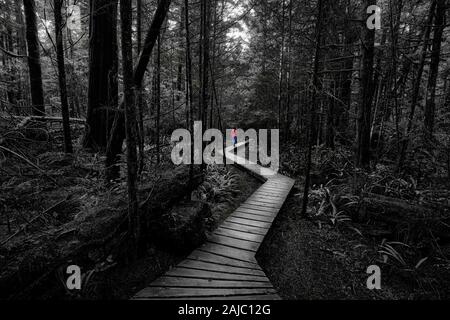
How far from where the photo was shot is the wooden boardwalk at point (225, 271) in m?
3.19

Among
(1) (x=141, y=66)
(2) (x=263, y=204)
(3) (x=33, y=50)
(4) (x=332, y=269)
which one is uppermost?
(3) (x=33, y=50)

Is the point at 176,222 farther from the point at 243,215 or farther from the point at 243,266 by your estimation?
the point at 243,215

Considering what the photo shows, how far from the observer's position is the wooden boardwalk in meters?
3.19

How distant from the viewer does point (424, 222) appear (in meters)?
4.79

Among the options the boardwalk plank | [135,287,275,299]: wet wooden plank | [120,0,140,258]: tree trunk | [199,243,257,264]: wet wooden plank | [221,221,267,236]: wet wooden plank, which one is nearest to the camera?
[120,0,140,258]: tree trunk

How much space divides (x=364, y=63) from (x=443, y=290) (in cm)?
590

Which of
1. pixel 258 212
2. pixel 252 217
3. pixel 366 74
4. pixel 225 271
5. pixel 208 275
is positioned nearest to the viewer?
pixel 208 275

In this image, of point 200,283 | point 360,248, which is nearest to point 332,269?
point 360,248

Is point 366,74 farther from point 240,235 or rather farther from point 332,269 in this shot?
point 240,235

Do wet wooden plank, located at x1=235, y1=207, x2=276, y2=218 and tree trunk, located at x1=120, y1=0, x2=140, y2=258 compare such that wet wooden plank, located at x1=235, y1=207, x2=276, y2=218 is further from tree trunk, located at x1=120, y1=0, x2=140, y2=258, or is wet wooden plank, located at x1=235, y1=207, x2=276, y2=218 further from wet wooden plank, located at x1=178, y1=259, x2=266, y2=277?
tree trunk, located at x1=120, y1=0, x2=140, y2=258

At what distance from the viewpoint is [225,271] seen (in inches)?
146

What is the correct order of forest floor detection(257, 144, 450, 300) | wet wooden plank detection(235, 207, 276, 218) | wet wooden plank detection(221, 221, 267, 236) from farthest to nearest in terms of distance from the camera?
wet wooden plank detection(235, 207, 276, 218) → wet wooden plank detection(221, 221, 267, 236) → forest floor detection(257, 144, 450, 300)

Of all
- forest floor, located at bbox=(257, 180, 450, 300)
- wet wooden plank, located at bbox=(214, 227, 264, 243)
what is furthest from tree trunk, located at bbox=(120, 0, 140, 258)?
forest floor, located at bbox=(257, 180, 450, 300)

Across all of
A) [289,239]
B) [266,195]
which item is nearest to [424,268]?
[289,239]
